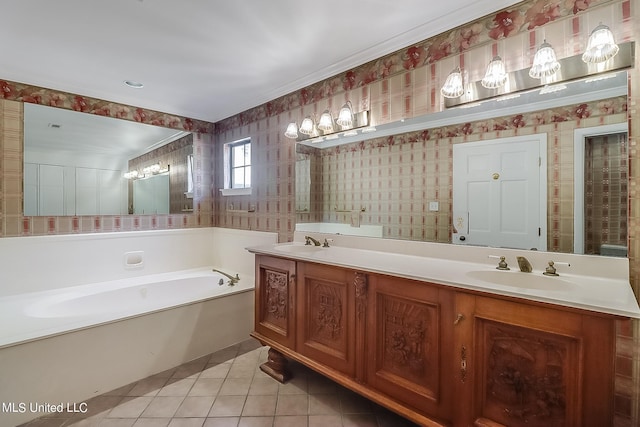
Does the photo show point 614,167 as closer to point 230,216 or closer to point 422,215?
point 422,215

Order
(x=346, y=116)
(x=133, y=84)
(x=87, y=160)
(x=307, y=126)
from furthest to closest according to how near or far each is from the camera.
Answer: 1. (x=87, y=160)
2. (x=133, y=84)
3. (x=307, y=126)
4. (x=346, y=116)

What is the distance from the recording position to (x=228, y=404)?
1812 millimetres

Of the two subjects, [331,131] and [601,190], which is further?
[331,131]

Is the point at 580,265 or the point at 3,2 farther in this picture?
the point at 3,2

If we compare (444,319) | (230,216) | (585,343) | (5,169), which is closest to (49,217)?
(5,169)

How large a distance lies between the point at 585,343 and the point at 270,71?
247 centimetres

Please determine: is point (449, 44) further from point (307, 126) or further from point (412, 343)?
point (412, 343)

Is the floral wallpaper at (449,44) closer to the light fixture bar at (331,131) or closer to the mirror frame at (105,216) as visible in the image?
the light fixture bar at (331,131)

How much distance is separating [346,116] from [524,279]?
1.54 m

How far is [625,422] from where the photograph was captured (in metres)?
1.27

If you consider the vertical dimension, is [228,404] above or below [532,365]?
below

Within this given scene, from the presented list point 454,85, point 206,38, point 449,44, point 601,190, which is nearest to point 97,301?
point 206,38

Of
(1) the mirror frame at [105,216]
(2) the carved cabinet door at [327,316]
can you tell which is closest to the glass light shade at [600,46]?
(2) the carved cabinet door at [327,316]

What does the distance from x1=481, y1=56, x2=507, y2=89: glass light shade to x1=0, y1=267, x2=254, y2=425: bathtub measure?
2450mm
